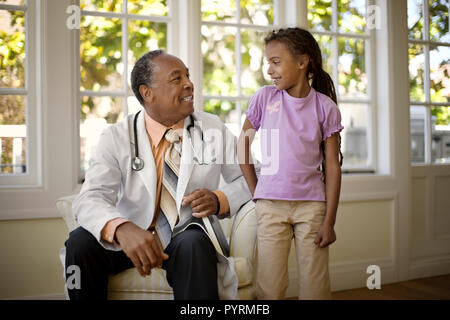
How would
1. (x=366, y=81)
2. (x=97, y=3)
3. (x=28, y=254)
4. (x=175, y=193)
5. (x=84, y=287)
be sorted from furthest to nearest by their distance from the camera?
(x=366, y=81) < (x=97, y=3) < (x=28, y=254) < (x=175, y=193) < (x=84, y=287)

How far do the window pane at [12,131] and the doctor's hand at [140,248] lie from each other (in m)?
1.28

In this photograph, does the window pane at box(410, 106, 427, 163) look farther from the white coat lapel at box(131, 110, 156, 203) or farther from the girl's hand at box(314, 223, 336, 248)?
the white coat lapel at box(131, 110, 156, 203)

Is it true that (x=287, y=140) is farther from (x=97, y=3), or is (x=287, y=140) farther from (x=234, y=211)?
(x=97, y=3)

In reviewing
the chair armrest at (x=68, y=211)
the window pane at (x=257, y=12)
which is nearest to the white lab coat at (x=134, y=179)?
the chair armrest at (x=68, y=211)

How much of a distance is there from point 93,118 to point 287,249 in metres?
1.53

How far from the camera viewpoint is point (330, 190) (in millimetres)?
1669

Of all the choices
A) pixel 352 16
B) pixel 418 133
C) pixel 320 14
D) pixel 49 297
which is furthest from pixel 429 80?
pixel 49 297

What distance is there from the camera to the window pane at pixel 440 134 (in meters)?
3.53

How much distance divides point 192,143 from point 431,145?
2432mm

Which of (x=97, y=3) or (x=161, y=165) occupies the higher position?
(x=97, y=3)

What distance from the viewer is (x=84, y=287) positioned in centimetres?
150

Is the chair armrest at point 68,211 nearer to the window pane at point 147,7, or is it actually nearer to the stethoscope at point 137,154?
the stethoscope at point 137,154
